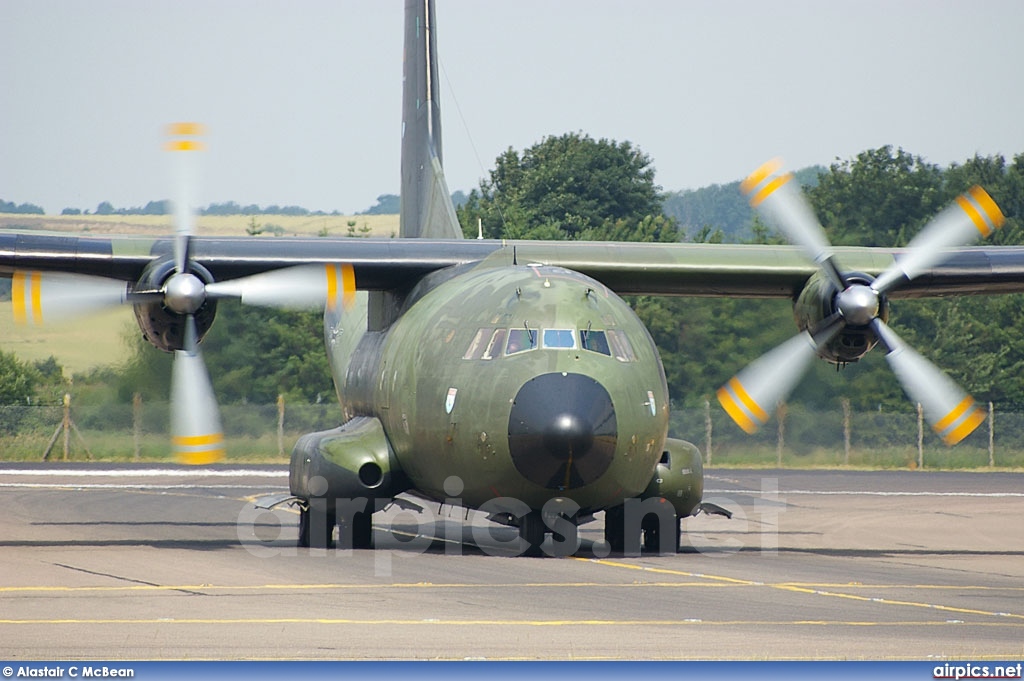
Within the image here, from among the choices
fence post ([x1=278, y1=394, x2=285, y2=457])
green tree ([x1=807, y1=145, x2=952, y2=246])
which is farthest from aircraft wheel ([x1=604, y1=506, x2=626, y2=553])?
green tree ([x1=807, y1=145, x2=952, y2=246])

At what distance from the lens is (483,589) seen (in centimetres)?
1486

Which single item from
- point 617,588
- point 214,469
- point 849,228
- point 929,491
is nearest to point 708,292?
point 617,588

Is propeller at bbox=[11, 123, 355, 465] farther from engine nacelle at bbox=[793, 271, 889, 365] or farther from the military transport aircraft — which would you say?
engine nacelle at bbox=[793, 271, 889, 365]

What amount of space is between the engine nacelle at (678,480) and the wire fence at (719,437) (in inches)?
992

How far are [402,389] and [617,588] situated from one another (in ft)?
17.2

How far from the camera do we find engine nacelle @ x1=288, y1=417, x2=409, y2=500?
64.1 feet

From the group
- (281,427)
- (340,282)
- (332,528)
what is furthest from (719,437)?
(332,528)

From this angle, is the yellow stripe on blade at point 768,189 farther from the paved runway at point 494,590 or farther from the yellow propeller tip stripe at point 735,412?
the paved runway at point 494,590

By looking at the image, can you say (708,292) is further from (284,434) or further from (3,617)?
(284,434)

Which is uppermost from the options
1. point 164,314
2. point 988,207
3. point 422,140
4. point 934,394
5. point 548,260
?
point 422,140

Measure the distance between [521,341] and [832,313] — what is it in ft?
18.8

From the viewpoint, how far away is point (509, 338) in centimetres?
1775

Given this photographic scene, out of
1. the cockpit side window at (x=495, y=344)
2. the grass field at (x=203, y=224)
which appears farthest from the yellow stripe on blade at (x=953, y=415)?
the grass field at (x=203, y=224)

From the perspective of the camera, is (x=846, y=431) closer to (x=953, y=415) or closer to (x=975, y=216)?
(x=975, y=216)
